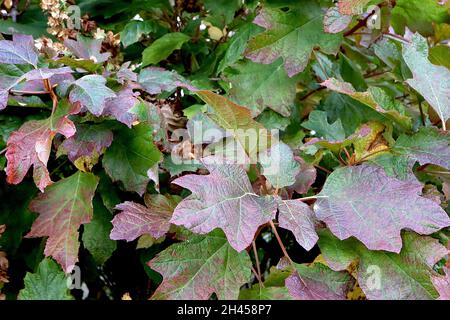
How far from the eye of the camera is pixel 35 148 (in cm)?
65

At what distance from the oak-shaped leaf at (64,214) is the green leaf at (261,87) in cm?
29

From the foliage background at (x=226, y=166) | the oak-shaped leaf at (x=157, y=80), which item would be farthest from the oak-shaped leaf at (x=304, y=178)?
the oak-shaped leaf at (x=157, y=80)

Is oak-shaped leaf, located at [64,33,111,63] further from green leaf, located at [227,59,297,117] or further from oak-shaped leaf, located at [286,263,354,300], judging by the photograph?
oak-shaped leaf, located at [286,263,354,300]

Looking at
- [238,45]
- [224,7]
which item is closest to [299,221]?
[238,45]

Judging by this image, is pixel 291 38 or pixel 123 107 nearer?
pixel 123 107

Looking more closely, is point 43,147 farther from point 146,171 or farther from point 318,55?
point 318,55

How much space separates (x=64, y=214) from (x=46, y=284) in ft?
0.31

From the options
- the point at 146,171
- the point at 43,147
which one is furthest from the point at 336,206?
the point at 43,147

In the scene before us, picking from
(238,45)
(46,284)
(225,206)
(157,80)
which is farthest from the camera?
(238,45)

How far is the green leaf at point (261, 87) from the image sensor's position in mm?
892

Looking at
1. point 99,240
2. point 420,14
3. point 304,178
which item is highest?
point 420,14

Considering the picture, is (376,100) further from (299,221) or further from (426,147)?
(299,221)

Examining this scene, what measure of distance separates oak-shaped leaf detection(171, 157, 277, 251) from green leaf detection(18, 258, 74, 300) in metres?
0.23
